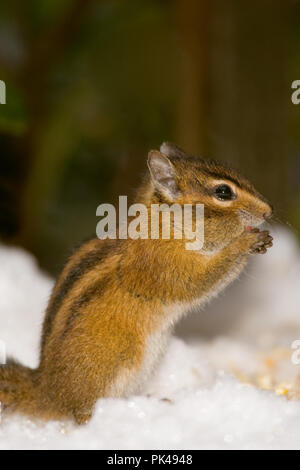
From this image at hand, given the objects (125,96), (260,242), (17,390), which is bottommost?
(17,390)

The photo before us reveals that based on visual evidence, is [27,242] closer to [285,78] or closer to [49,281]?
[49,281]

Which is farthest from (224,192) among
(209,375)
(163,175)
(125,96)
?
(125,96)

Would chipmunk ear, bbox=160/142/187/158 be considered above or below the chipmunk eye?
above

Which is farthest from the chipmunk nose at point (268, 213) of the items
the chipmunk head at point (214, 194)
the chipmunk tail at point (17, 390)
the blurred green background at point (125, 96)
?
the blurred green background at point (125, 96)

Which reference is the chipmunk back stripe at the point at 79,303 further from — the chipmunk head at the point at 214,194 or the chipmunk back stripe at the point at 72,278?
the chipmunk head at the point at 214,194

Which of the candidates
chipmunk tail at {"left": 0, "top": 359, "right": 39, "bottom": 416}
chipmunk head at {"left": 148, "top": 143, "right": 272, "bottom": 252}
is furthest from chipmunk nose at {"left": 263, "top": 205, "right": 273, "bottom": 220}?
chipmunk tail at {"left": 0, "top": 359, "right": 39, "bottom": 416}

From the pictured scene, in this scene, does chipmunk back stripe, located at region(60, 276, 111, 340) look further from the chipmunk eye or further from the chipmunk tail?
the chipmunk eye

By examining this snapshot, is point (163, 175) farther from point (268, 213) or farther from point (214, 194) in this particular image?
point (268, 213)
